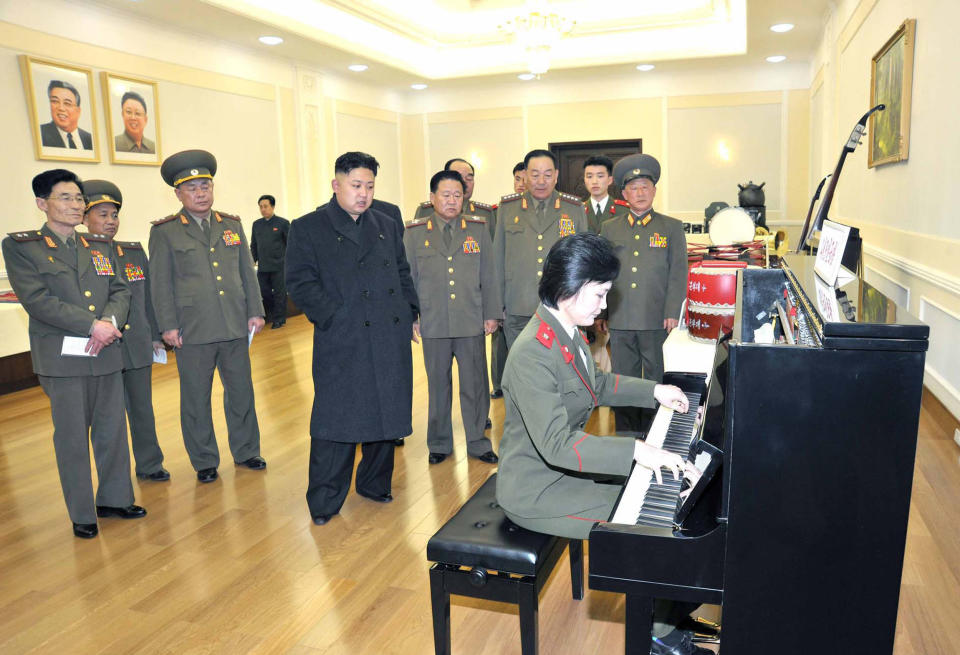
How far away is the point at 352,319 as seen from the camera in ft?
9.53

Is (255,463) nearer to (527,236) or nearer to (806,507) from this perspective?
(527,236)

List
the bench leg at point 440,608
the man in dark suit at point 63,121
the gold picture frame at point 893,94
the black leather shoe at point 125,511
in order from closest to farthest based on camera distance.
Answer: the bench leg at point 440,608 → the black leather shoe at point 125,511 → the gold picture frame at point 893,94 → the man in dark suit at point 63,121

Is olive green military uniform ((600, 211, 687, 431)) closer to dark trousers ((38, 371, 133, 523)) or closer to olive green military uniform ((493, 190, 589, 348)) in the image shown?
olive green military uniform ((493, 190, 589, 348))

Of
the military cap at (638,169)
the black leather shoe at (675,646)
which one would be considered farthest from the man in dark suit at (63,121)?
the black leather shoe at (675,646)

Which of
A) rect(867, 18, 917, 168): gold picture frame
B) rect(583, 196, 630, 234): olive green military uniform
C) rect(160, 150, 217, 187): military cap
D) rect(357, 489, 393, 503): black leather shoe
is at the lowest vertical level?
rect(357, 489, 393, 503): black leather shoe

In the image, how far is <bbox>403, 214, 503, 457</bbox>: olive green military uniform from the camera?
372 cm

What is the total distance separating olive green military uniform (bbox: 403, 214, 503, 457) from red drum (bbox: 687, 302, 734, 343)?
1145 millimetres

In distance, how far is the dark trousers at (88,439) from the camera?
2.88 m

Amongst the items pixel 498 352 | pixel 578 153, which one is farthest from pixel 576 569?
pixel 578 153

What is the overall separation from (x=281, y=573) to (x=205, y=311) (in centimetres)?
149

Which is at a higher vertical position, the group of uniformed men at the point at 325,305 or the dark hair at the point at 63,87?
the dark hair at the point at 63,87

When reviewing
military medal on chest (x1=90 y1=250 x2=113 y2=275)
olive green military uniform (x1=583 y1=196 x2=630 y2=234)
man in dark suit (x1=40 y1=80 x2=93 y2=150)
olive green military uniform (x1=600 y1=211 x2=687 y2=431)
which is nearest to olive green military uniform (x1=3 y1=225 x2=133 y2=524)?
military medal on chest (x1=90 y1=250 x2=113 y2=275)

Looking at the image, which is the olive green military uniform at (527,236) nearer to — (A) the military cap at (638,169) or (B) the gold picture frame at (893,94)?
(A) the military cap at (638,169)

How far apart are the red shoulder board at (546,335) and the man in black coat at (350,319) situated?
1.27 metres
